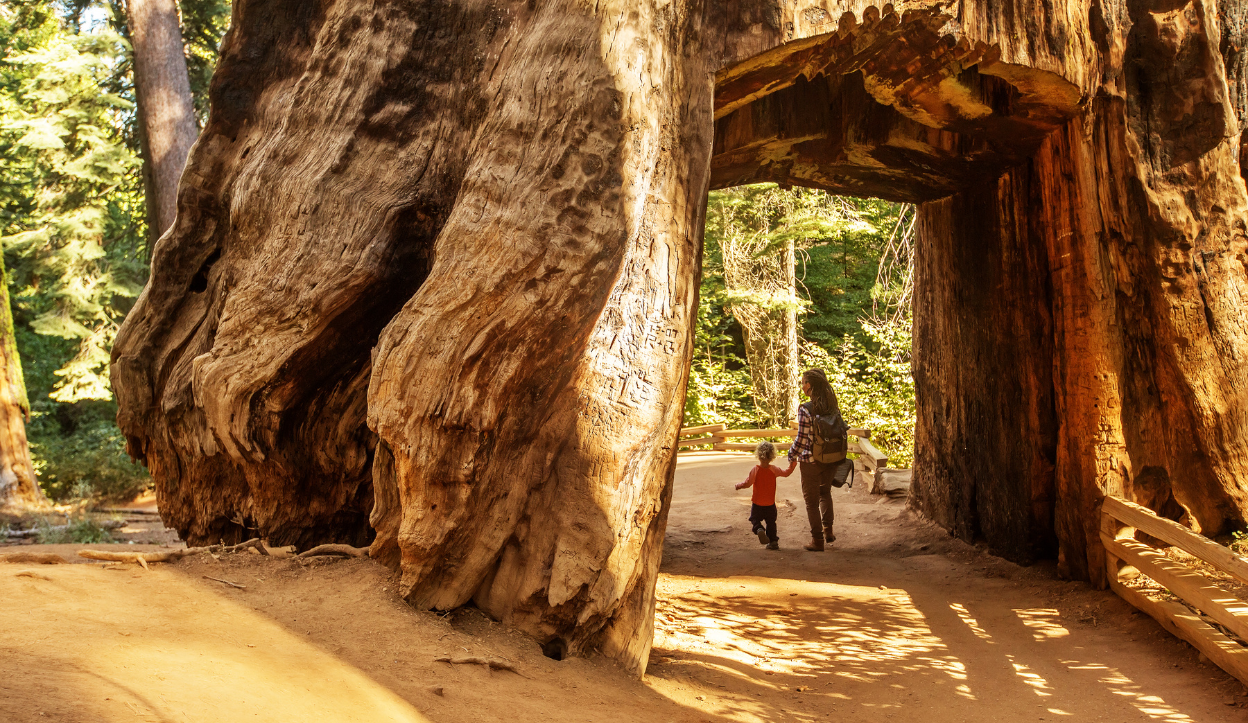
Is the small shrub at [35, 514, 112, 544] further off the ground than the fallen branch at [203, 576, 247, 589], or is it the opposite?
the fallen branch at [203, 576, 247, 589]

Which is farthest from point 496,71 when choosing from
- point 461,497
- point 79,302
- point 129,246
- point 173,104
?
point 129,246

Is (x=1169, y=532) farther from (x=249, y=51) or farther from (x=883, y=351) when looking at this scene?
(x=883, y=351)

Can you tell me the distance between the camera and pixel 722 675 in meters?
4.89

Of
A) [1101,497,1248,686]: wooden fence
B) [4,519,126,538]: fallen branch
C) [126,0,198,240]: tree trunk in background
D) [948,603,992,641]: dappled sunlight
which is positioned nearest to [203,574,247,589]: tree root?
[948,603,992,641]: dappled sunlight

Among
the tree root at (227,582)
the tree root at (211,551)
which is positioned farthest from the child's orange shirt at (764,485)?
the tree root at (227,582)

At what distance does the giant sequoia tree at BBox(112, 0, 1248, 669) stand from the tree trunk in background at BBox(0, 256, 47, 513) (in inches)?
332

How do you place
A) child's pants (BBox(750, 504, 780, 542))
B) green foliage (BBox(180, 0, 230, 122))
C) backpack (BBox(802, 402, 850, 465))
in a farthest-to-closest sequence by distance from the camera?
green foliage (BBox(180, 0, 230, 122)), child's pants (BBox(750, 504, 780, 542)), backpack (BBox(802, 402, 850, 465))

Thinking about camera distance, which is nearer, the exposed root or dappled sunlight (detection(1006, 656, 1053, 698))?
dappled sunlight (detection(1006, 656, 1053, 698))

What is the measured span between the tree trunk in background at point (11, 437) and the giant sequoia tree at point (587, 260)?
8439mm

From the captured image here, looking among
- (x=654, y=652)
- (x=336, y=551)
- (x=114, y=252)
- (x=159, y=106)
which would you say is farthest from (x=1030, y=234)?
(x=114, y=252)

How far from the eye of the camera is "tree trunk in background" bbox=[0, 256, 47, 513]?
12.0 meters

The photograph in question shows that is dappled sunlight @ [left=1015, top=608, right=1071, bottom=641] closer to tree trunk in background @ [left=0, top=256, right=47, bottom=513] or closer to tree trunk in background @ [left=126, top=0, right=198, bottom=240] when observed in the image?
tree trunk in background @ [left=126, top=0, right=198, bottom=240]

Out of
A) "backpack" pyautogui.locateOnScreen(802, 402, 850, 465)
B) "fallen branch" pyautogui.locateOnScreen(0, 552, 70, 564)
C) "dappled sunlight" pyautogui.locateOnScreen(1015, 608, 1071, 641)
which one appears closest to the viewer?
"fallen branch" pyautogui.locateOnScreen(0, 552, 70, 564)

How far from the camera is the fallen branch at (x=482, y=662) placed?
146 inches
